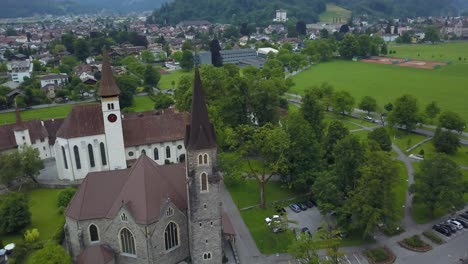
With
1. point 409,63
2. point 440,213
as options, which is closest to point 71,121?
point 440,213

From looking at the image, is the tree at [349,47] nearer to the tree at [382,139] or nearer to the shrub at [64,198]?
the tree at [382,139]

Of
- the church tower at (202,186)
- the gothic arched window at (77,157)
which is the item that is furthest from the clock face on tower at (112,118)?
the church tower at (202,186)

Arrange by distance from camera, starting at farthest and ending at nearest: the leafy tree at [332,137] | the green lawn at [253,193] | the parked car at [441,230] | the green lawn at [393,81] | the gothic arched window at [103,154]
A: 1. the green lawn at [393,81]
2. the gothic arched window at [103,154]
3. the leafy tree at [332,137]
4. the green lawn at [253,193]
5. the parked car at [441,230]

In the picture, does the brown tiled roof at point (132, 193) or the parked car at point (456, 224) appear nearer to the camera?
the brown tiled roof at point (132, 193)

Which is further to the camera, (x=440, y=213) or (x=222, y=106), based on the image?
(x=222, y=106)

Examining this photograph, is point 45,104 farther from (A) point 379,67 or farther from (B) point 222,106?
(A) point 379,67

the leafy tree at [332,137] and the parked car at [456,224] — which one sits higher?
the leafy tree at [332,137]
